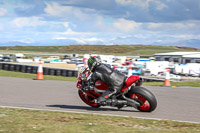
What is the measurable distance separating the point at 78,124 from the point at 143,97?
2207 mm

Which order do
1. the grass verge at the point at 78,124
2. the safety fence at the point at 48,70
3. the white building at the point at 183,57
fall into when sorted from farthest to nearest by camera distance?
the white building at the point at 183,57 → the safety fence at the point at 48,70 → the grass verge at the point at 78,124

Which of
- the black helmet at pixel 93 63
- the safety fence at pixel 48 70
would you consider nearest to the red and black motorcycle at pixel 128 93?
the black helmet at pixel 93 63

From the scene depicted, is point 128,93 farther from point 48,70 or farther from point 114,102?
point 48,70

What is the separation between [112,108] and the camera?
8336 millimetres

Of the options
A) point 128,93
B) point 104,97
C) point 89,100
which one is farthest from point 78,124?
point 89,100

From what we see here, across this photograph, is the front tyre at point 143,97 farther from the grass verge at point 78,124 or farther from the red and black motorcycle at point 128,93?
the grass verge at point 78,124

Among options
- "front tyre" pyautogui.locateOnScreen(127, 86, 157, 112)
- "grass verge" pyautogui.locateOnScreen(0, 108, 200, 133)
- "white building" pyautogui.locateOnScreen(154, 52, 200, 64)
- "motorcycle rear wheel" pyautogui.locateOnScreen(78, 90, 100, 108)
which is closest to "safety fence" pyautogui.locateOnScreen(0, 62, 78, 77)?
"motorcycle rear wheel" pyautogui.locateOnScreen(78, 90, 100, 108)

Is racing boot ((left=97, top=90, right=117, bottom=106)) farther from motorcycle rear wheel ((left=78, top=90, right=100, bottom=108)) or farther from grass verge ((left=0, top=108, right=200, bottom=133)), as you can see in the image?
grass verge ((left=0, top=108, right=200, bottom=133))

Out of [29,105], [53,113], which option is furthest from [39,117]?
[29,105]

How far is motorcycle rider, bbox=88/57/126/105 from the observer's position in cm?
762

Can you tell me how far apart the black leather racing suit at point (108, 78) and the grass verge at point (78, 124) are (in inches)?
34.1

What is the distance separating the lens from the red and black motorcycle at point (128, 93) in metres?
7.48

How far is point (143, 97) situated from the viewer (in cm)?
750

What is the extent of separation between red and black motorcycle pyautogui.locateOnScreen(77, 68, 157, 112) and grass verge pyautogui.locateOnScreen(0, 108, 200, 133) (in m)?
0.93
